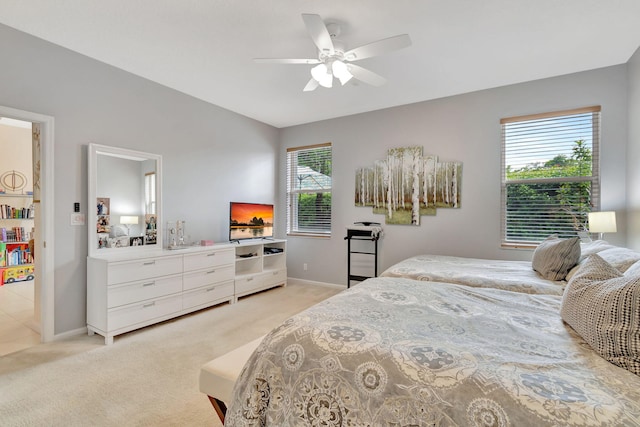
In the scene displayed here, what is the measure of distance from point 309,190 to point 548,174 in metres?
3.21

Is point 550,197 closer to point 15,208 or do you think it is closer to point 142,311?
point 142,311

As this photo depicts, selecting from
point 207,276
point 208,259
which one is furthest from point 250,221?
point 207,276

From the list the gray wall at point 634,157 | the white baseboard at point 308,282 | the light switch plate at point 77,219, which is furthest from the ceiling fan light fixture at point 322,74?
the white baseboard at point 308,282

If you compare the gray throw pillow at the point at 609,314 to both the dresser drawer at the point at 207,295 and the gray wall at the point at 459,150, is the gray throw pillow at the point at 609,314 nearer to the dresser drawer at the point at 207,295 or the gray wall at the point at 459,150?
the gray wall at the point at 459,150

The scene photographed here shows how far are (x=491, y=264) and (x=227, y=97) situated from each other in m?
3.64

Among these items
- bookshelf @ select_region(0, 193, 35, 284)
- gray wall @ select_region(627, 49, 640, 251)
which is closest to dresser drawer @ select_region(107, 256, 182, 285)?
bookshelf @ select_region(0, 193, 35, 284)

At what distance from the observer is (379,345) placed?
109 centimetres

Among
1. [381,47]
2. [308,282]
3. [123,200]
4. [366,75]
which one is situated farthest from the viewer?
[308,282]

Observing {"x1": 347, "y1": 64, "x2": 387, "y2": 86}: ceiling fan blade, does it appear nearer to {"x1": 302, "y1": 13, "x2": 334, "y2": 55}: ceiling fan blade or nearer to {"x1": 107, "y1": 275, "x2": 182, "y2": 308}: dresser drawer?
{"x1": 302, "y1": 13, "x2": 334, "y2": 55}: ceiling fan blade

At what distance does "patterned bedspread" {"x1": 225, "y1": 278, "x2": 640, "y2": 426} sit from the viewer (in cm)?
81

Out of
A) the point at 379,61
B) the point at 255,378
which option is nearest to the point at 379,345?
the point at 255,378

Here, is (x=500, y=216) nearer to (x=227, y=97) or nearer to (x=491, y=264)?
(x=491, y=264)

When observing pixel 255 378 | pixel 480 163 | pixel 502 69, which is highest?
pixel 502 69

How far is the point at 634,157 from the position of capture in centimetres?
273
